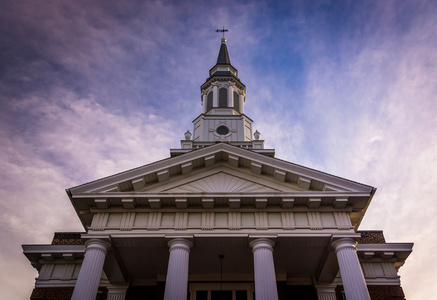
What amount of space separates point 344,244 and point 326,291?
4.60 m

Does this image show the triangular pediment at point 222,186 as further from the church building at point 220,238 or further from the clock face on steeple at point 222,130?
the clock face on steeple at point 222,130

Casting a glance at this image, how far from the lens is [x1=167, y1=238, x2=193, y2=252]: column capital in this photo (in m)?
15.4

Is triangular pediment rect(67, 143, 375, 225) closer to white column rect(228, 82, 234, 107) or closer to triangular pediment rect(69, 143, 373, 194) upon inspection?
triangular pediment rect(69, 143, 373, 194)

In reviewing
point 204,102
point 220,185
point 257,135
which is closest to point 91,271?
point 220,185

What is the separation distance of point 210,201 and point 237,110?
630 inches

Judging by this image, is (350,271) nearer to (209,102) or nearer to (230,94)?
(230,94)

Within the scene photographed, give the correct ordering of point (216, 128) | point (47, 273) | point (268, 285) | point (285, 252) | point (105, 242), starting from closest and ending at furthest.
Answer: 1. point (268, 285)
2. point (105, 242)
3. point (285, 252)
4. point (47, 273)
5. point (216, 128)

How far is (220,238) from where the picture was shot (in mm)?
15812

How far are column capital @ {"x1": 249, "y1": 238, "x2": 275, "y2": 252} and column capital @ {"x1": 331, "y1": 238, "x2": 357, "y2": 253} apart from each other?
8.53 feet

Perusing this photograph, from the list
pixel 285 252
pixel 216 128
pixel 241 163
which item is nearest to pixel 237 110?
pixel 216 128

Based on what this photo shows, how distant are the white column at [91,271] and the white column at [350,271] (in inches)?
374

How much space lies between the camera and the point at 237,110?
31094 mm

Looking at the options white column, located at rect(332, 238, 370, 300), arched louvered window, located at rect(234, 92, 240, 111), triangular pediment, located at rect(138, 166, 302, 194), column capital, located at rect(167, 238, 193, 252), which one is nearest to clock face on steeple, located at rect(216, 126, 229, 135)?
arched louvered window, located at rect(234, 92, 240, 111)

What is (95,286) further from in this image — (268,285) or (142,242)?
(268,285)
